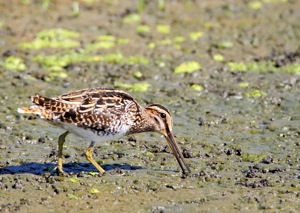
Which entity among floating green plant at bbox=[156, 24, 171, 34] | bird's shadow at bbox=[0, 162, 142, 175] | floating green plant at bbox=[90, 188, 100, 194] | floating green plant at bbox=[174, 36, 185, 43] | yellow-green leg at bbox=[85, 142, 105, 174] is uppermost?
floating green plant at bbox=[156, 24, 171, 34]

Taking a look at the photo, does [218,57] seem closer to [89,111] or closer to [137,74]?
[137,74]

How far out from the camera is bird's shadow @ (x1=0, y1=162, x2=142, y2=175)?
407 inches

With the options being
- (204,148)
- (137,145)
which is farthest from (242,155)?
(137,145)

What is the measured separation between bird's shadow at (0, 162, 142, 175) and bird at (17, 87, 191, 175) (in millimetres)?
225

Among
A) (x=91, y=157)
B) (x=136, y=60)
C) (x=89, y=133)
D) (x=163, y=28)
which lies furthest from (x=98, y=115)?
(x=163, y=28)

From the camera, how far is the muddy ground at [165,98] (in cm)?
962

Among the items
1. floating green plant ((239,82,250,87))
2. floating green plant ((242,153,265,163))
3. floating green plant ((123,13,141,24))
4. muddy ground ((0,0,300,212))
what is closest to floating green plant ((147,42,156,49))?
muddy ground ((0,0,300,212))

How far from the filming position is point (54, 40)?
16.3m

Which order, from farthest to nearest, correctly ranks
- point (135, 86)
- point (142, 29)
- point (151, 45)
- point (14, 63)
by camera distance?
point (142, 29) < point (151, 45) < point (14, 63) < point (135, 86)

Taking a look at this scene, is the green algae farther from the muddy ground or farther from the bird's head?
the bird's head

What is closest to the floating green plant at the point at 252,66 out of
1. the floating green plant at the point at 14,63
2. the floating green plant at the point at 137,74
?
the floating green plant at the point at 137,74

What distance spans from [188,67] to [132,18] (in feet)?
10.3

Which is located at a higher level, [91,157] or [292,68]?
[292,68]

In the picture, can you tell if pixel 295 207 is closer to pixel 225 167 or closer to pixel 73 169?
pixel 225 167
